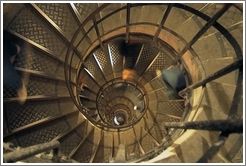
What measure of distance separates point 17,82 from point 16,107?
474 mm

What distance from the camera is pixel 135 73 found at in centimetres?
637

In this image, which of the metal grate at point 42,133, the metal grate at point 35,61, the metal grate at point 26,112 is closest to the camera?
the metal grate at point 35,61

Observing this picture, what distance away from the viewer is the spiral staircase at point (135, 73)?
237 centimetres

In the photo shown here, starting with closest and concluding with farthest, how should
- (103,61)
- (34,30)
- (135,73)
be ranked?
(34,30) < (103,61) < (135,73)

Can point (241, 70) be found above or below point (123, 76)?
below

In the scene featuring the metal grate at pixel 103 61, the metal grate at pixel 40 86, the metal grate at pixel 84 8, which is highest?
the metal grate at pixel 103 61

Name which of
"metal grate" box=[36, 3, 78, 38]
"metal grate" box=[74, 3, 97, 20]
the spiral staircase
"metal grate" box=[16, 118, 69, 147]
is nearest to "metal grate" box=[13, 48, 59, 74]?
the spiral staircase

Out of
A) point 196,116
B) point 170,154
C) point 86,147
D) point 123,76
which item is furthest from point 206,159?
point 123,76

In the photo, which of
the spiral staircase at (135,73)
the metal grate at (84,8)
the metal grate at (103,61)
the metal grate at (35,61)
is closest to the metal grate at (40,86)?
the spiral staircase at (135,73)

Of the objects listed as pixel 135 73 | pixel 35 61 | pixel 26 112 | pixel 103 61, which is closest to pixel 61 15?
pixel 35 61

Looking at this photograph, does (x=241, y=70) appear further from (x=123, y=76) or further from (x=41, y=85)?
(x=123, y=76)

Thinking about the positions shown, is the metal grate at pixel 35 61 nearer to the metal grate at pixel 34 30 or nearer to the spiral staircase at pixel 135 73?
the spiral staircase at pixel 135 73

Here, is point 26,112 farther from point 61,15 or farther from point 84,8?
point 84,8

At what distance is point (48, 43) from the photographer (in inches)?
144
